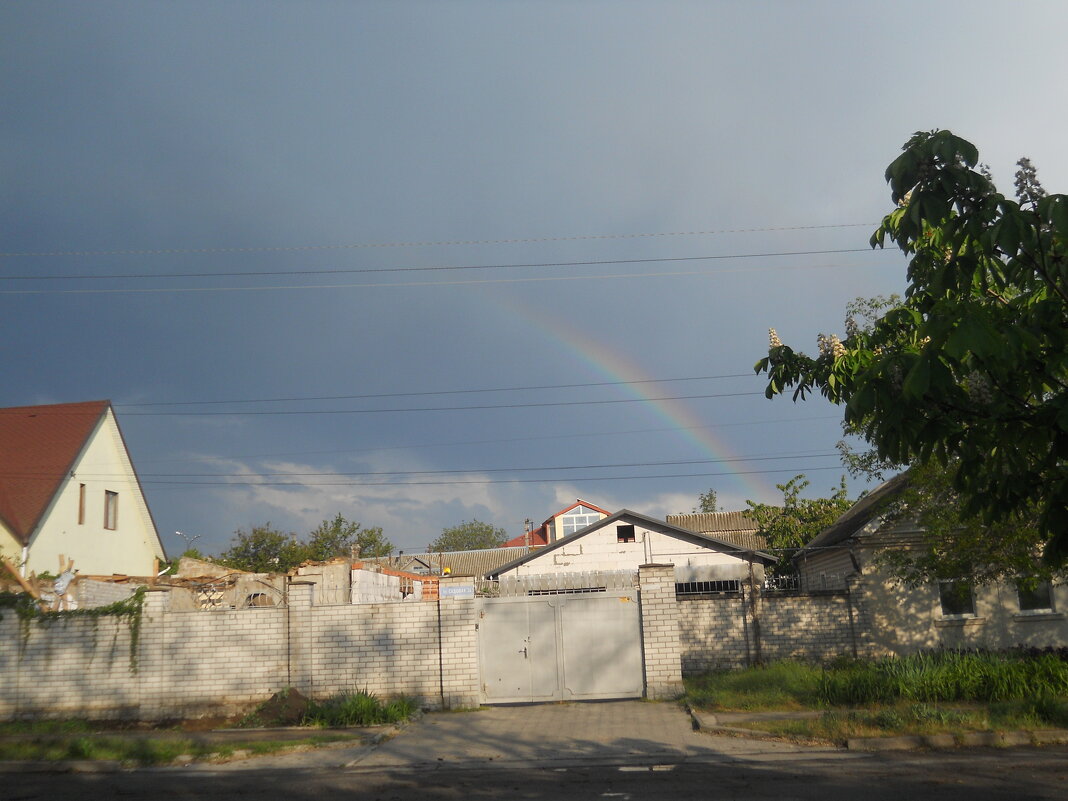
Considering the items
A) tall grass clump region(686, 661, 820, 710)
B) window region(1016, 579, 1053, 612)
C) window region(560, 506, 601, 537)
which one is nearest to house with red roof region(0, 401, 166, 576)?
tall grass clump region(686, 661, 820, 710)

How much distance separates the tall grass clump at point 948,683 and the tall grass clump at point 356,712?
710 centimetres

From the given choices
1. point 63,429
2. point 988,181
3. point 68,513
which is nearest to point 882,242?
point 988,181

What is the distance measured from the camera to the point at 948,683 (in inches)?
529

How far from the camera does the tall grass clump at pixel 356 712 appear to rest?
14.7 m

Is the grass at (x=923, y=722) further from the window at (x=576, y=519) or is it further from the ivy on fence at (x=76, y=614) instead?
the window at (x=576, y=519)

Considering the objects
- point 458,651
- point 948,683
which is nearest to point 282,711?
point 458,651

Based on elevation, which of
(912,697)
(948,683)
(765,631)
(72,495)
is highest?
(72,495)

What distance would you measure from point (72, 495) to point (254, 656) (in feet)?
54.3

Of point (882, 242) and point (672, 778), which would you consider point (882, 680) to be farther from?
point (882, 242)

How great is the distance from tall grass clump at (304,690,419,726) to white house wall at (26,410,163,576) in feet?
53.0

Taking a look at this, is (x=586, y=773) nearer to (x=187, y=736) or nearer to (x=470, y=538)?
(x=187, y=736)

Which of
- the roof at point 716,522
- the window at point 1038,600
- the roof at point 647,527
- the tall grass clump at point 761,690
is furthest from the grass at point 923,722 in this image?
the roof at point 716,522

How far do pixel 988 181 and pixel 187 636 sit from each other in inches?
632

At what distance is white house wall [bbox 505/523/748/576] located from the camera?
3412cm
